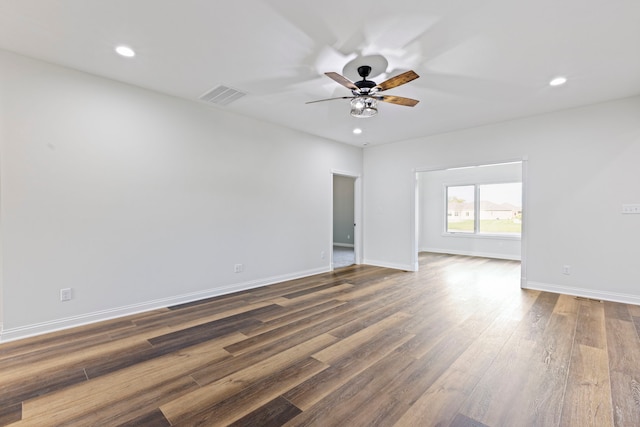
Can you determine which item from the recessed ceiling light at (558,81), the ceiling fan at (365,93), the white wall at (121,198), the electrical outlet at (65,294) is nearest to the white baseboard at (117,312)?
the white wall at (121,198)

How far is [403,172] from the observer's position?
6.05m

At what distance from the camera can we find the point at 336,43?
2.56 metres

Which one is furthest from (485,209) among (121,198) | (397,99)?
(121,198)

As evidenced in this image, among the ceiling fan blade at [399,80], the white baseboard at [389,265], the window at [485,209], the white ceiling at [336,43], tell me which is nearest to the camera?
the white ceiling at [336,43]

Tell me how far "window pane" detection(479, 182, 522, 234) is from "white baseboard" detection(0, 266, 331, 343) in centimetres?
631

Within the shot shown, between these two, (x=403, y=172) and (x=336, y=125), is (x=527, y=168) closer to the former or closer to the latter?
(x=403, y=172)

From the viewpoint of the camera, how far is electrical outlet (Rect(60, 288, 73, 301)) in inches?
118

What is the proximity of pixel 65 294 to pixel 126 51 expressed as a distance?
257 centimetres

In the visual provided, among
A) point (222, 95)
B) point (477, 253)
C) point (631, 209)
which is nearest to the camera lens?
point (222, 95)

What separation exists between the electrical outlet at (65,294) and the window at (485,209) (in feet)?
→ 28.2

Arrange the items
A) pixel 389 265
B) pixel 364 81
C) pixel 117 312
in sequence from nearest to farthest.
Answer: pixel 364 81 < pixel 117 312 < pixel 389 265

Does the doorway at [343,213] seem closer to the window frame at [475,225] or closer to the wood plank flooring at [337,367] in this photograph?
the window frame at [475,225]

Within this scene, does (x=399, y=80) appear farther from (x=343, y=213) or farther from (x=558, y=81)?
(x=343, y=213)

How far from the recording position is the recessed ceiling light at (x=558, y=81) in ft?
10.6
